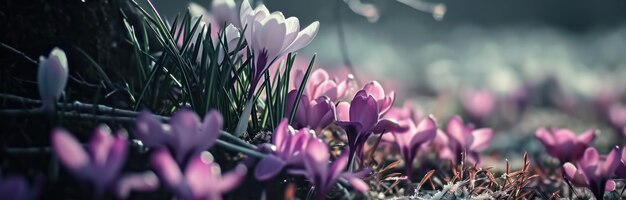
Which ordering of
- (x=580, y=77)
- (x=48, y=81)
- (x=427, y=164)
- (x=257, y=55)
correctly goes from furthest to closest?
(x=580, y=77) < (x=427, y=164) < (x=257, y=55) < (x=48, y=81)

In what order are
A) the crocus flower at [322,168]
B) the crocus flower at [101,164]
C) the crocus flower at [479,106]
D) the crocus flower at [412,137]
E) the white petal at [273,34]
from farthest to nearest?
the crocus flower at [479,106] < the crocus flower at [412,137] < the white petal at [273,34] < the crocus flower at [322,168] < the crocus flower at [101,164]

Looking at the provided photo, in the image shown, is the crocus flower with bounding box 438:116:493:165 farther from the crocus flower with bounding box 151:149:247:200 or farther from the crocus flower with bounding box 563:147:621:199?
the crocus flower with bounding box 151:149:247:200

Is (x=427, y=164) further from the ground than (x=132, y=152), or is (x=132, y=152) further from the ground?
(x=132, y=152)

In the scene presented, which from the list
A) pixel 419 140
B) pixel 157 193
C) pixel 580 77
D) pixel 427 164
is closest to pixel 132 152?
pixel 157 193

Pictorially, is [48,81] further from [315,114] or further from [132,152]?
[315,114]

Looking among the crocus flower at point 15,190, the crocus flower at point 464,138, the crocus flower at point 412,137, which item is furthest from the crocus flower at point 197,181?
the crocus flower at point 464,138

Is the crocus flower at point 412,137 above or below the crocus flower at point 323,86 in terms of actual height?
below

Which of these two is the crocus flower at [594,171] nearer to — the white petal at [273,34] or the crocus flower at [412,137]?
the crocus flower at [412,137]

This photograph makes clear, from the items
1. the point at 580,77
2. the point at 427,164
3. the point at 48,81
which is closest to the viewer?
the point at 48,81
